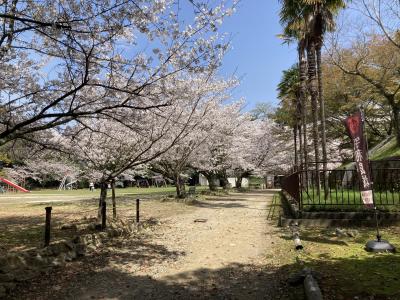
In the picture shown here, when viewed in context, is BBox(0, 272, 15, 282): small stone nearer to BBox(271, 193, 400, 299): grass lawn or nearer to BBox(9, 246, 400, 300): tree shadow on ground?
BBox(9, 246, 400, 300): tree shadow on ground

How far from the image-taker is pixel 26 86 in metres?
9.66

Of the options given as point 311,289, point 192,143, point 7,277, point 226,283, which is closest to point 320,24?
point 192,143

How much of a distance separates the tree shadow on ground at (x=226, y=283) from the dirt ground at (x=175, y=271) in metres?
0.01

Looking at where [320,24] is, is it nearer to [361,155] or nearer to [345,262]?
[361,155]

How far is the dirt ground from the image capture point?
571 centimetres

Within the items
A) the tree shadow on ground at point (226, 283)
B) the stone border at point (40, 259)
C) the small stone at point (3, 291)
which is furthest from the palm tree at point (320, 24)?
the small stone at point (3, 291)

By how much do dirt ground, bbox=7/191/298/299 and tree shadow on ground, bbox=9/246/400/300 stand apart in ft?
0.04

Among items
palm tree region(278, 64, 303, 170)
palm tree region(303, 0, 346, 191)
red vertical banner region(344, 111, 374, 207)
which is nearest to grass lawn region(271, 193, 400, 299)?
red vertical banner region(344, 111, 374, 207)

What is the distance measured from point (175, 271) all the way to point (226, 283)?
3.95 ft

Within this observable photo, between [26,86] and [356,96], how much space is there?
24121mm

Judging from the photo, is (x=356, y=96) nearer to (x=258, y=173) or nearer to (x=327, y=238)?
(x=258, y=173)

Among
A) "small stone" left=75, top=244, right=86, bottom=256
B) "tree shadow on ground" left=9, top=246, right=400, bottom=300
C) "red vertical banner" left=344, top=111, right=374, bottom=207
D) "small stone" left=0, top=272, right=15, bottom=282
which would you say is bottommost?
"tree shadow on ground" left=9, top=246, right=400, bottom=300

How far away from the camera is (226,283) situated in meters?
6.13

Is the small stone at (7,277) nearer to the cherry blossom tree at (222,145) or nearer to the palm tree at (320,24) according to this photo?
the palm tree at (320,24)
